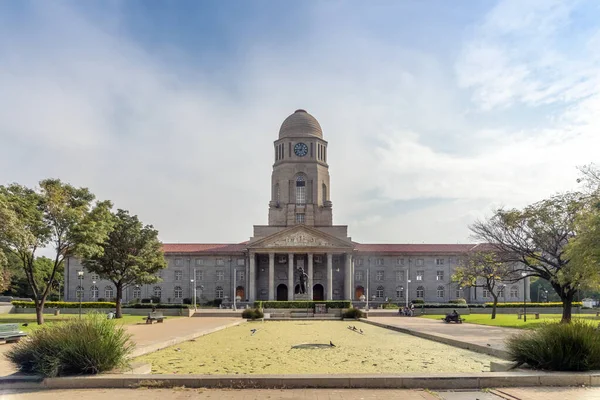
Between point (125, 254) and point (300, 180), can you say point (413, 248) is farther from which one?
point (125, 254)

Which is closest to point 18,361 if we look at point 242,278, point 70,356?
point 70,356

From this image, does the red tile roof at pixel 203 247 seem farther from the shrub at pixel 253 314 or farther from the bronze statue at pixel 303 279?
the shrub at pixel 253 314

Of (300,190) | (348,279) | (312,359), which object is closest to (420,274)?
(348,279)

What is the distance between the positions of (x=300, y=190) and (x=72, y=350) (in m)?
73.2

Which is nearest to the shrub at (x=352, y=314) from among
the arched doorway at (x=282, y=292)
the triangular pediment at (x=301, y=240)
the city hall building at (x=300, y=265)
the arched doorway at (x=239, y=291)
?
the triangular pediment at (x=301, y=240)

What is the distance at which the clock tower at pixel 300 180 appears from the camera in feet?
272

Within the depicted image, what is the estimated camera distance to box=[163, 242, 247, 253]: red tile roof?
8400cm

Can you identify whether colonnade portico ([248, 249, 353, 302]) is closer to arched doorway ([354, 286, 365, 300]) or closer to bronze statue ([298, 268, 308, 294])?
A: bronze statue ([298, 268, 308, 294])

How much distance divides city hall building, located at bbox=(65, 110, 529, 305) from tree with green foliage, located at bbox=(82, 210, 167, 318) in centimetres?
3333

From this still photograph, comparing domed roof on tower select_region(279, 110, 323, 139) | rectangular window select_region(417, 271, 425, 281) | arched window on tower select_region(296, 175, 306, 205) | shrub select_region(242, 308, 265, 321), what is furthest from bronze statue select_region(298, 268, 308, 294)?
domed roof on tower select_region(279, 110, 323, 139)

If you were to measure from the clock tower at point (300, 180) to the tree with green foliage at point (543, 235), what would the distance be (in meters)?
47.0

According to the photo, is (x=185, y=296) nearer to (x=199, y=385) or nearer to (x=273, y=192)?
(x=273, y=192)

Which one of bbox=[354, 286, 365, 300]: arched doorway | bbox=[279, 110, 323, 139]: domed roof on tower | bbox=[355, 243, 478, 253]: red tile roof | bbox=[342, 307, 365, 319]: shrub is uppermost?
bbox=[279, 110, 323, 139]: domed roof on tower

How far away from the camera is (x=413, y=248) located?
8594 centimetres
